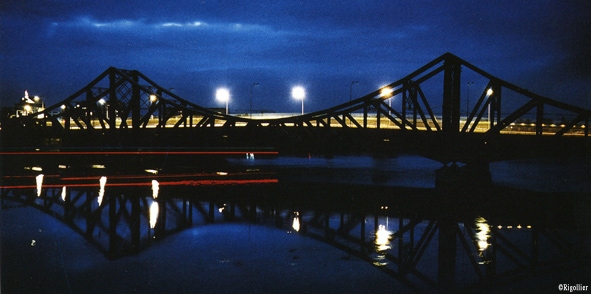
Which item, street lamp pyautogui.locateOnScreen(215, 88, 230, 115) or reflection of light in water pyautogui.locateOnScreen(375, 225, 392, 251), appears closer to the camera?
reflection of light in water pyautogui.locateOnScreen(375, 225, 392, 251)

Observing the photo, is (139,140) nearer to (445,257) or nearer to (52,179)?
(52,179)

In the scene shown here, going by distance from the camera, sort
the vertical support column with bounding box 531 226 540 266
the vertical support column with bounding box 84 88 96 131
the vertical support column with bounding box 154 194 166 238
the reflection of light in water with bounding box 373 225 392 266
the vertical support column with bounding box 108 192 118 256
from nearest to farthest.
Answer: the reflection of light in water with bounding box 373 225 392 266 < the vertical support column with bounding box 531 226 540 266 < the vertical support column with bounding box 108 192 118 256 < the vertical support column with bounding box 154 194 166 238 < the vertical support column with bounding box 84 88 96 131

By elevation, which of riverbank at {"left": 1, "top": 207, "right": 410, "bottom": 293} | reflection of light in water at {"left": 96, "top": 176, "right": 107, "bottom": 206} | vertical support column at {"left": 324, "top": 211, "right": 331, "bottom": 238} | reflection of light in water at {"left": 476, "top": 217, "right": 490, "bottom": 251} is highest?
reflection of light in water at {"left": 96, "top": 176, "right": 107, "bottom": 206}

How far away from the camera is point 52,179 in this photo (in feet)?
123

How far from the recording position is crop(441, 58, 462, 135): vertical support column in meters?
42.9

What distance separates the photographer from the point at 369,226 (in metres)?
19.6

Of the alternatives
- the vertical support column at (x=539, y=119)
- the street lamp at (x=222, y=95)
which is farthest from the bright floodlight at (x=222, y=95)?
the vertical support column at (x=539, y=119)

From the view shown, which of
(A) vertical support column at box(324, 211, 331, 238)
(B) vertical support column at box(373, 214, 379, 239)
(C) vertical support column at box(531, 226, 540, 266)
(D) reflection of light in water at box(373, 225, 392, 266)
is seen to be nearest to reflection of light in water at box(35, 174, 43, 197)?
(A) vertical support column at box(324, 211, 331, 238)

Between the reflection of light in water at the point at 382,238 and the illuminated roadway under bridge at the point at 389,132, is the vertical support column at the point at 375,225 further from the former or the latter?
the illuminated roadway under bridge at the point at 389,132

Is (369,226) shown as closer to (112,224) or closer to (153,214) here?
(153,214)

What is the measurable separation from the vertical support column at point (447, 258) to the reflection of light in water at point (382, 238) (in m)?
1.62

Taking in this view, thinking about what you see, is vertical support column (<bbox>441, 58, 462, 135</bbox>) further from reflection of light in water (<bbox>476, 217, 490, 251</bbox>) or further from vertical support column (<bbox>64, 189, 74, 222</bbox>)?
vertical support column (<bbox>64, 189, 74, 222</bbox>)

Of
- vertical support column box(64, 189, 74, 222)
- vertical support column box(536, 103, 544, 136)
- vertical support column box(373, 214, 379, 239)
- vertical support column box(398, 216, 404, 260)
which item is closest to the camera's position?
vertical support column box(398, 216, 404, 260)

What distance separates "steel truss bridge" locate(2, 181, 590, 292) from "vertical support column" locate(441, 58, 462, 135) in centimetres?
1306
